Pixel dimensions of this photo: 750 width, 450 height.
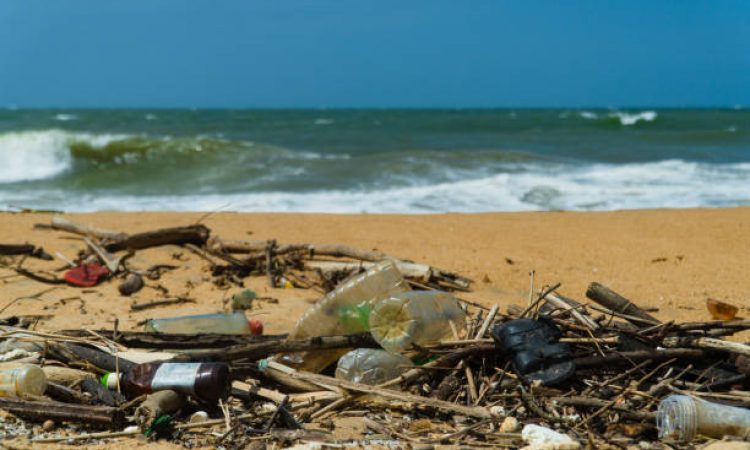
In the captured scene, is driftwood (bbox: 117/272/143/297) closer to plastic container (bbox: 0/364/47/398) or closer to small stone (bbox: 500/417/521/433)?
plastic container (bbox: 0/364/47/398)

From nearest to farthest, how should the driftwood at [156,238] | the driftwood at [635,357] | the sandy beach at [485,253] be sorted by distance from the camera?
the driftwood at [635,357], the sandy beach at [485,253], the driftwood at [156,238]

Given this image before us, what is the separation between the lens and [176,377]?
301cm

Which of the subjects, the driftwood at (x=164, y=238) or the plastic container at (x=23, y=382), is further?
the driftwood at (x=164, y=238)

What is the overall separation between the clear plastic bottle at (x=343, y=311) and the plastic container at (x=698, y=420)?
1438 mm

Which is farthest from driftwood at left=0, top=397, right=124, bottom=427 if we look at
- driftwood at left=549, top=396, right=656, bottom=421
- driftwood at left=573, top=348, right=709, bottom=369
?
driftwood at left=573, top=348, right=709, bottom=369

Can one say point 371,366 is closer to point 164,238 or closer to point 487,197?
point 164,238

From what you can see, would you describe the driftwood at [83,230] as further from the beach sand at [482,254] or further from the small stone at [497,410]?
the small stone at [497,410]

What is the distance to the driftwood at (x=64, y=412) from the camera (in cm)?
279

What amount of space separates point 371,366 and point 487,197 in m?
8.23

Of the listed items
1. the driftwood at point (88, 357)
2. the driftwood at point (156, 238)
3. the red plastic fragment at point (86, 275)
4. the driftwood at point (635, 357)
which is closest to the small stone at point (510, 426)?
the driftwood at point (635, 357)

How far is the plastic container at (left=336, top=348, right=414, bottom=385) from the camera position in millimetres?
3217

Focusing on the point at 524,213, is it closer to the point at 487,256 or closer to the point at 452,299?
the point at 487,256

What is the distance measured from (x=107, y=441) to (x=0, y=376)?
2.39 ft

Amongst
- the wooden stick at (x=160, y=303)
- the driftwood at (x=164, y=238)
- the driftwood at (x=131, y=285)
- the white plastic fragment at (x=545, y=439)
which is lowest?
the white plastic fragment at (x=545, y=439)
